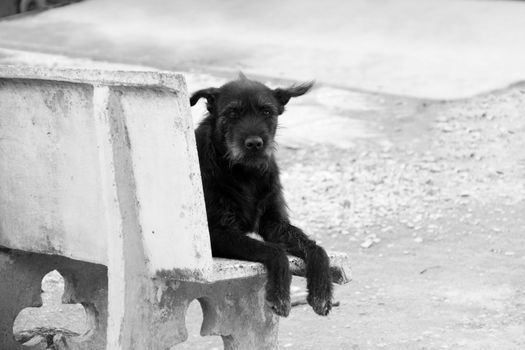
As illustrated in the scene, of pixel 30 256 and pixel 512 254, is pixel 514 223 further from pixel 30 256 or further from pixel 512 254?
pixel 30 256

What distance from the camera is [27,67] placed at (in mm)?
4145

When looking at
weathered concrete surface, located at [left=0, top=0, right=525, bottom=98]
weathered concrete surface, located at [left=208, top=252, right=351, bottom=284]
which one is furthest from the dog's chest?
weathered concrete surface, located at [left=0, top=0, right=525, bottom=98]

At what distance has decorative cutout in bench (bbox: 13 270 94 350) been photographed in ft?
16.2

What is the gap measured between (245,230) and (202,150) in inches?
16.4

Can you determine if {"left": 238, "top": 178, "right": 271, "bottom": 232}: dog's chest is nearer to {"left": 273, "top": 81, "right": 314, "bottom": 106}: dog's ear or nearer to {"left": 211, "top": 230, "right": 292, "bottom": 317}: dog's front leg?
{"left": 211, "top": 230, "right": 292, "bottom": 317}: dog's front leg

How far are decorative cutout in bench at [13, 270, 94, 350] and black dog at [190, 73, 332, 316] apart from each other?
88 centimetres

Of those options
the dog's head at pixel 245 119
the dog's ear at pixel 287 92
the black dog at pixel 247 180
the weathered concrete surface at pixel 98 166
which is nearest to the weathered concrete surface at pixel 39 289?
the weathered concrete surface at pixel 98 166

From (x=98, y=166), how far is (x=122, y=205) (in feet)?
0.66

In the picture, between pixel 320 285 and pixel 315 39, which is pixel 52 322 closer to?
pixel 320 285

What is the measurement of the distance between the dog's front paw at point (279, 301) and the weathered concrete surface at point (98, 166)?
1.73ft

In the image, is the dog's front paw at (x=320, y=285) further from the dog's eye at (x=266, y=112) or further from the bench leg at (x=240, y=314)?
the dog's eye at (x=266, y=112)

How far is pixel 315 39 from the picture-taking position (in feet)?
40.2

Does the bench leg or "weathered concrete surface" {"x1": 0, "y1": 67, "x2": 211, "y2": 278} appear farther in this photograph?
the bench leg

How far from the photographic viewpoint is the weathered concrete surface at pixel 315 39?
10766 millimetres
